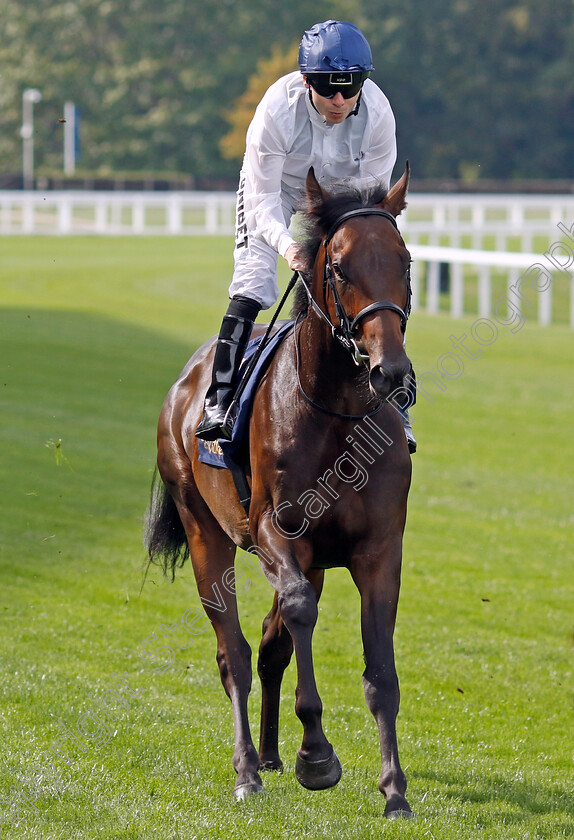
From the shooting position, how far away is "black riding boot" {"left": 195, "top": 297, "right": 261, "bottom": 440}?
14.8 ft

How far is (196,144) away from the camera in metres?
51.9

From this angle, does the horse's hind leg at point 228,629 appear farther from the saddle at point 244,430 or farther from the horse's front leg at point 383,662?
→ the horse's front leg at point 383,662

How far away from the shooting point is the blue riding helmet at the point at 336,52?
13.4 feet

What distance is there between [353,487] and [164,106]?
5106cm

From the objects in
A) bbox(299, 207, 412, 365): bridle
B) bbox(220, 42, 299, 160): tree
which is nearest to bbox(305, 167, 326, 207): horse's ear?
bbox(299, 207, 412, 365): bridle

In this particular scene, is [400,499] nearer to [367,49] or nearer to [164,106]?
[367,49]

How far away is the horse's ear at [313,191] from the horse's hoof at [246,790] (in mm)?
2012

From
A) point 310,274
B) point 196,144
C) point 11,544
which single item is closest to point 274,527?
point 310,274

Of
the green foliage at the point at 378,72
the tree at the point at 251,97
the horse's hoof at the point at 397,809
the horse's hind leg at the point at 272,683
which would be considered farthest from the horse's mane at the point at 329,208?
the green foliage at the point at 378,72

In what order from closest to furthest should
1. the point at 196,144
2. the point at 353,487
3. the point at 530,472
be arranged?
the point at 353,487, the point at 530,472, the point at 196,144

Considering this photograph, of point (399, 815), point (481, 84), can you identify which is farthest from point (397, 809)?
point (481, 84)

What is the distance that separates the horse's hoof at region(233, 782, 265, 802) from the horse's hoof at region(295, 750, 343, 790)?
1.77ft

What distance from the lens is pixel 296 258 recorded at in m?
3.98

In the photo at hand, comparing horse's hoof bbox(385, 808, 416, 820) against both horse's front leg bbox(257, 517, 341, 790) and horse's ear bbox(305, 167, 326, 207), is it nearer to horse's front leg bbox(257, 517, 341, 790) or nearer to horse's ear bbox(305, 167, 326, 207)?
horse's front leg bbox(257, 517, 341, 790)
